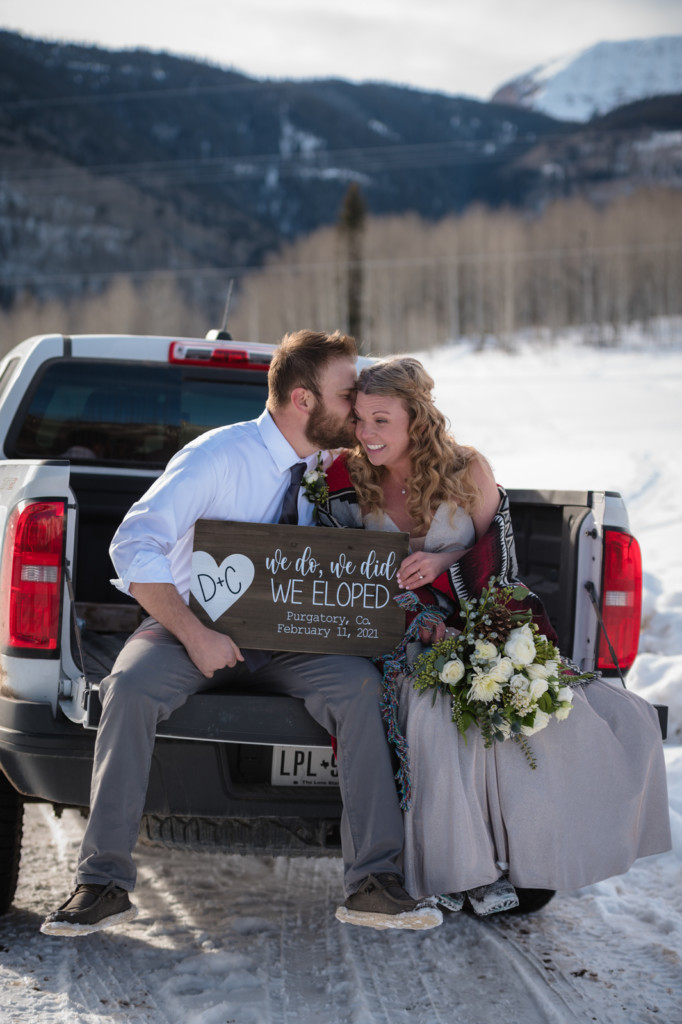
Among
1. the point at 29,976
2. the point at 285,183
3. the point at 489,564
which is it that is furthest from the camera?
the point at 285,183

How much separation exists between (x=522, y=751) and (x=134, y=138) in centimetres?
16291

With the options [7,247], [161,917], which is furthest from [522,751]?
[7,247]

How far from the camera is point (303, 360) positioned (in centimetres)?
328

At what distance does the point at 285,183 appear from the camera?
149250 millimetres

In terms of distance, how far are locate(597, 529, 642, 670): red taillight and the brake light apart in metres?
1.75

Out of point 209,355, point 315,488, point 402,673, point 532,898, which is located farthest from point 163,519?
point 532,898

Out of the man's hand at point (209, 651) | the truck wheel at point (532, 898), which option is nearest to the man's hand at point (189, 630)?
the man's hand at point (209, 651)

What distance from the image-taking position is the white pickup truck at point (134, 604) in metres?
2.91

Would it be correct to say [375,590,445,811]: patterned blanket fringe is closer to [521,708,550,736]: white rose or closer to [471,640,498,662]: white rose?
[471,640,498,662]: white rose

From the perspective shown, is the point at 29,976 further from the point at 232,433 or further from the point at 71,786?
the point at 232,433

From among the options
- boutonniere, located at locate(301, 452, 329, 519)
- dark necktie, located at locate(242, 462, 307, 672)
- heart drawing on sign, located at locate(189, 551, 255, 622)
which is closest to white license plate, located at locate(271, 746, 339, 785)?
heart drawing on sign, located at locate(189, 551, 255, 622)

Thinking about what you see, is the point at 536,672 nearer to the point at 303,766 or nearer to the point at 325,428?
the point at 303,766

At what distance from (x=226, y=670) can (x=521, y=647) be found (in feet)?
3.06

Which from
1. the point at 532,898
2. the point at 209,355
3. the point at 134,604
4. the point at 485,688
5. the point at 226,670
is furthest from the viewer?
the point at 134,604
